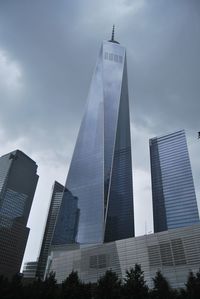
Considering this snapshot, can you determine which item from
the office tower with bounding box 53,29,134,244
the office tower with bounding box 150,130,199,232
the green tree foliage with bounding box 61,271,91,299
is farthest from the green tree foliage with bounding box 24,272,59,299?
the office tower with bounding box 150,130,199,232

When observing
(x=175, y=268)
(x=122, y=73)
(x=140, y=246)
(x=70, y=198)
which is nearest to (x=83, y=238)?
(x=70, y=198)

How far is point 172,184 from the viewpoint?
15038cm

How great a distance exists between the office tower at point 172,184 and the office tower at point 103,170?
1627cm

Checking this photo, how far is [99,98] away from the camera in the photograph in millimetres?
164250

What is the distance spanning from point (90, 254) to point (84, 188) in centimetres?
5632

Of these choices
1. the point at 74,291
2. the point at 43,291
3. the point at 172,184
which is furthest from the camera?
the point at 172,184

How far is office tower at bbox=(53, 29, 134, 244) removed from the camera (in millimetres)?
130500

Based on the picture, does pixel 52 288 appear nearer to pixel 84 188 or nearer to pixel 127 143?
pixel 84 188

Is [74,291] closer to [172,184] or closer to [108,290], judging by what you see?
[108,290]

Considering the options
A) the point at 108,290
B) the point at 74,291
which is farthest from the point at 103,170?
the point at 108,290

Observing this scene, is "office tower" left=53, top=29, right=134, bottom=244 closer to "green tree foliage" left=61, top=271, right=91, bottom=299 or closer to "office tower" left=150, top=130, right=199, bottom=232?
"office tower" left=150, top=130, right=199, bottom=232

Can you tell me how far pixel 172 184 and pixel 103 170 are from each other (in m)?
42.1

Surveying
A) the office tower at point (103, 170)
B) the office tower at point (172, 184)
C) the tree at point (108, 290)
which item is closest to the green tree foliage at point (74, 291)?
the tree at point (108, 290)

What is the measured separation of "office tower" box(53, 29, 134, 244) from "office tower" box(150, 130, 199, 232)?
1627 centimetres
